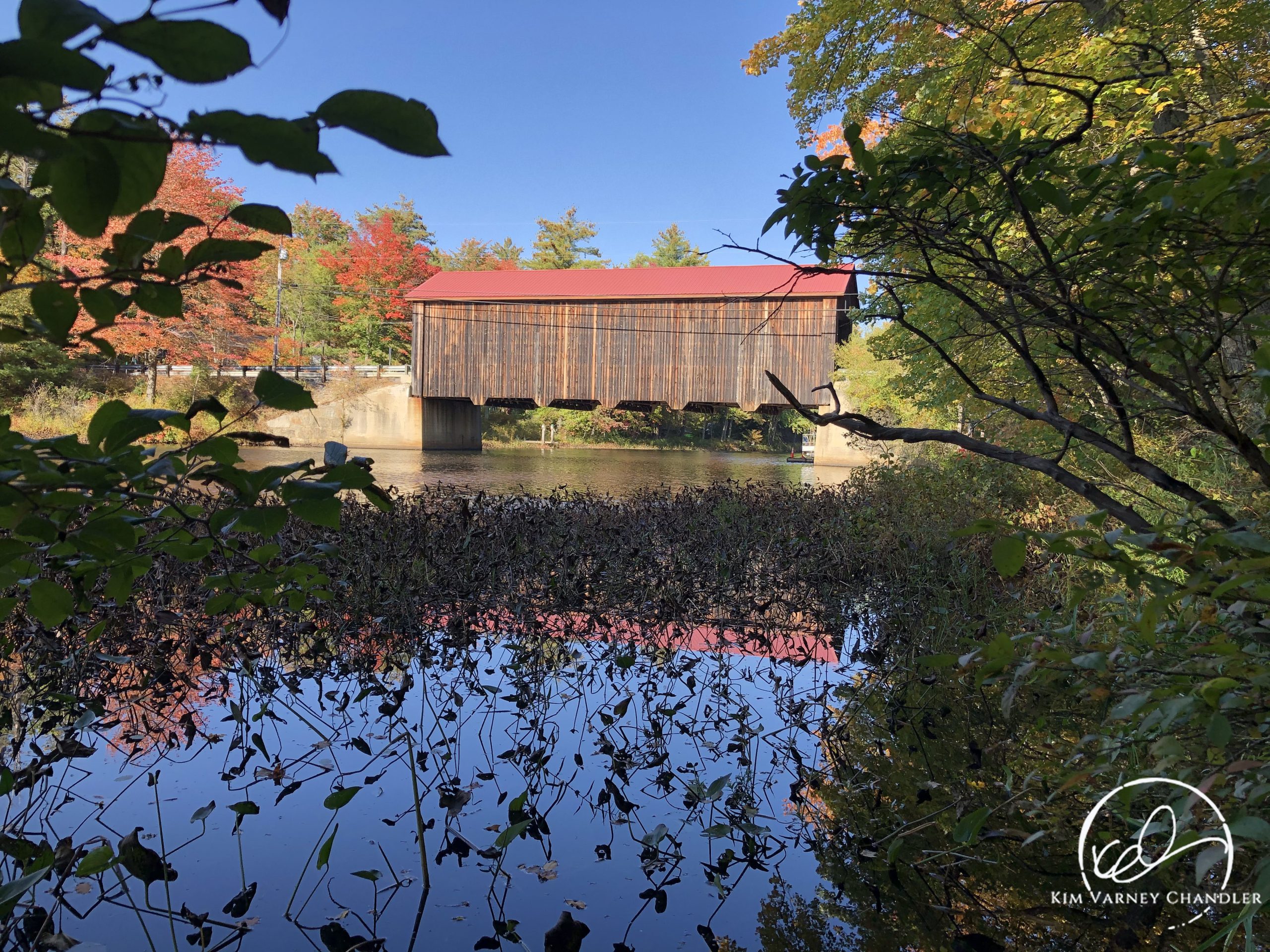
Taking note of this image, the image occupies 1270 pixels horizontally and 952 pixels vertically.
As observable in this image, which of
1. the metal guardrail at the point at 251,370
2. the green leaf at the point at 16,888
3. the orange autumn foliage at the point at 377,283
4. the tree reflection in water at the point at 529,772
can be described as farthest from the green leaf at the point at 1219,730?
the orange autumn foliage at the point at 377,283

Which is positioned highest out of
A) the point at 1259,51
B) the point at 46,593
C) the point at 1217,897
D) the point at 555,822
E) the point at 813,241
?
the point at 1259,51

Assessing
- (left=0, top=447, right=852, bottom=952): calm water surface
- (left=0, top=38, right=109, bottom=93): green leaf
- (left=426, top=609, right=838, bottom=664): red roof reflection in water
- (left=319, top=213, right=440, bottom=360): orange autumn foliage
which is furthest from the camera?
(left=319, top=213, right=440, bottom=360): orange autumn foliage

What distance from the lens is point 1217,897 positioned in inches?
57.2

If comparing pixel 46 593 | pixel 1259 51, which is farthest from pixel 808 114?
pixel 46 593

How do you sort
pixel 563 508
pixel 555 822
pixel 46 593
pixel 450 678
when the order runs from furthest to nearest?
1. pixel 563 508
2. pixel 450 678
3. pixel 555 822
4. pixel 46 593

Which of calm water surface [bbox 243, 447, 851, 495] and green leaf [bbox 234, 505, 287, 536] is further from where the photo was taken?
calm water surface [bbox 243, 447, 851, 495]

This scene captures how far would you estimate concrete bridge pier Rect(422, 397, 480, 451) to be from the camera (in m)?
28.5

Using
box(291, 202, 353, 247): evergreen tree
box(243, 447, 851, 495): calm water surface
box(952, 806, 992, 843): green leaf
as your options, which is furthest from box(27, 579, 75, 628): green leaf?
box(291, 202, 353, 247): evergreen tree

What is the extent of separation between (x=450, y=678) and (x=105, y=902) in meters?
1.91

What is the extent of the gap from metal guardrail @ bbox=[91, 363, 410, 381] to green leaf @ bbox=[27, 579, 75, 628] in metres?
30.4

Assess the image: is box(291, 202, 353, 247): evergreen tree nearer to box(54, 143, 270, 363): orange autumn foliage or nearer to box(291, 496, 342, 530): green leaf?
box(54, 143, 270, 363): orange autumn foliage

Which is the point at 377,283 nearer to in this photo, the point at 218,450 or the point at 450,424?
the point at 450,424

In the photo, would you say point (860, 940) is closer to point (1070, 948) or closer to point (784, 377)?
point (1070, 948)

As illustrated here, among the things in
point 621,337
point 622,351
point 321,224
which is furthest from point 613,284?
point 321,224
